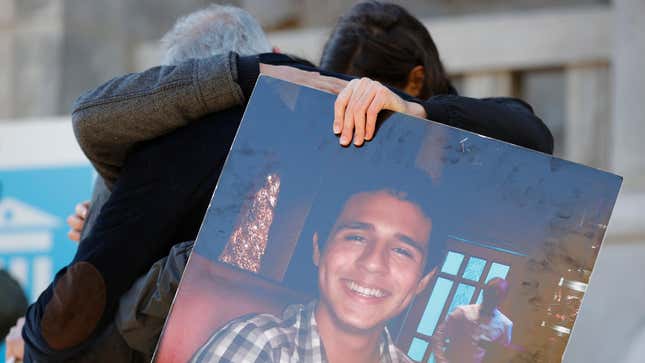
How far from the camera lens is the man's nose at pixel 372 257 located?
129 cm

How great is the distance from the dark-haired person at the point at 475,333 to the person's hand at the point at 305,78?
13.2 inches

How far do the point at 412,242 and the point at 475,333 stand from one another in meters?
0.13

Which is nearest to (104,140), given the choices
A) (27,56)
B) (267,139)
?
(267,139)

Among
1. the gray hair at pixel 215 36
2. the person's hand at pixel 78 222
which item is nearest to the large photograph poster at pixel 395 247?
the gray hair at pixel 215 36

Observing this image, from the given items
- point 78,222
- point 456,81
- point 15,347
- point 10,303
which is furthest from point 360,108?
point 456,81

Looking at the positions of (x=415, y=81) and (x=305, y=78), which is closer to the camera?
(x=305, y=78)

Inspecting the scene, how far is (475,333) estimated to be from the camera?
1.25m

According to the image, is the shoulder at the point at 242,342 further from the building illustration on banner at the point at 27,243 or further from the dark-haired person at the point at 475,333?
the building illustration on banner at the point at 27,243

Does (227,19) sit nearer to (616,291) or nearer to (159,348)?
(159,348)

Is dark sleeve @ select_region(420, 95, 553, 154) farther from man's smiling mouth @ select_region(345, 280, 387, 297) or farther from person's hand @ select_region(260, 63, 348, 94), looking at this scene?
man's smiling mouth @ select_region(345, 280, 387, 297)

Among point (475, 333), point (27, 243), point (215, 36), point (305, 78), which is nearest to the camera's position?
point (475, 333)

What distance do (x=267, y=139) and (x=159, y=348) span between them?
279 mm

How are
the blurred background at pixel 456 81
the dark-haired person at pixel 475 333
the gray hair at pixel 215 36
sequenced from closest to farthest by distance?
the dark-haired person at pixel 475 333 → the gray hair at pixel 215 36 → the blurred background at pixel 456 81

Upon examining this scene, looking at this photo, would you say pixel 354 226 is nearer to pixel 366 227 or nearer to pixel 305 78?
pixel 366 227
